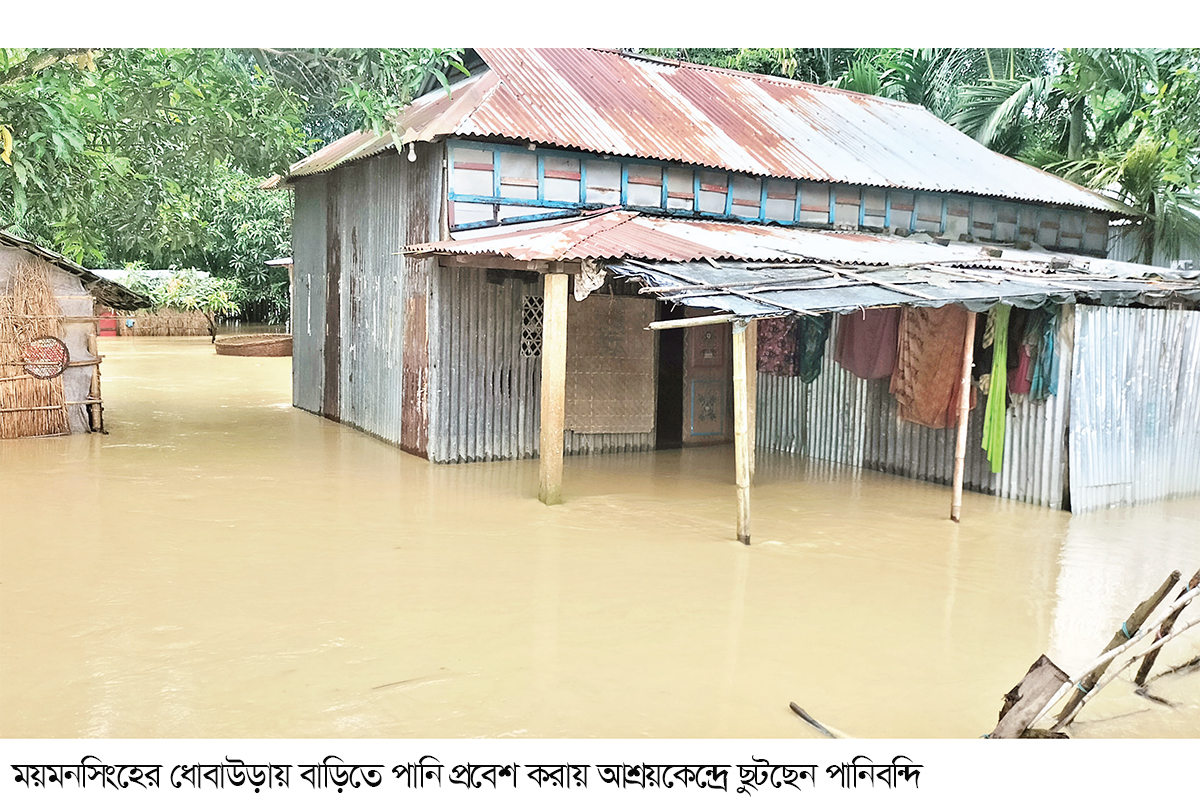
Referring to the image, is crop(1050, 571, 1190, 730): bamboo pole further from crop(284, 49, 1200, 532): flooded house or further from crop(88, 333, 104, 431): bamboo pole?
crop(88, 333, 104, 431): bamboo pole

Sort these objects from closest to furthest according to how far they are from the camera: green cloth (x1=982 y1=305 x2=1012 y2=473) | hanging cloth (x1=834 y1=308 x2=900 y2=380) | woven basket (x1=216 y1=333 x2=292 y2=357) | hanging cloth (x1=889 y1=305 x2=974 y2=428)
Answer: green cloth (x1=982 y1=305 x2=1012 y2=473)
hanging cloth (x1=889 y1=305 x2=974 y2=428)
hanging cloth (x1=834 y1=308 x2=900 y2=380)
woven basket (x1=216 y1=333 x2=292 y2=357)

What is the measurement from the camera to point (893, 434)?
1151 cm

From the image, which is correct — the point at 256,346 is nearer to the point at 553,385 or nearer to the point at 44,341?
the point at 44,341

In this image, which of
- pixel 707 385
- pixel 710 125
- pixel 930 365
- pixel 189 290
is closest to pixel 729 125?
pixel 710 125

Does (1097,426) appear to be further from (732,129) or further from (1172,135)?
(1172,135)

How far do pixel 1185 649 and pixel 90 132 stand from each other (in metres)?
11.9

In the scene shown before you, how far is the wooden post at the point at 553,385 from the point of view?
940cm

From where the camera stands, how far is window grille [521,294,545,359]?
11.8 metres

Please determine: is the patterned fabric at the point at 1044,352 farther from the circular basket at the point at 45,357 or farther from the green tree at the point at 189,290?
the green tree at the point at 189,290

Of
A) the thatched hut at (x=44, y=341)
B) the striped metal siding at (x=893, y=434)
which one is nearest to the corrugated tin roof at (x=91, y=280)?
the thatched hut at (x=44, y=341)

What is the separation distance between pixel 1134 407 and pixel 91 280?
463 inches

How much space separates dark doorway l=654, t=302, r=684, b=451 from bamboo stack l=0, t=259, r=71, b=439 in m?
7.36

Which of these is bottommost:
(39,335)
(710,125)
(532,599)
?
(532,599)

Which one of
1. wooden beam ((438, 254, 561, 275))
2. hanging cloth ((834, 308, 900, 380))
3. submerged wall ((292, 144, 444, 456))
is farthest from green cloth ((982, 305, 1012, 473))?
submerged wall ((292, 144, 444, 456))
